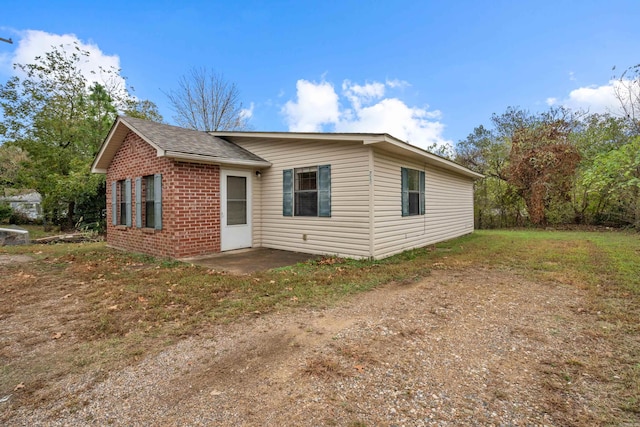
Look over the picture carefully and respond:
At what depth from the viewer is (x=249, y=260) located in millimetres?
6980

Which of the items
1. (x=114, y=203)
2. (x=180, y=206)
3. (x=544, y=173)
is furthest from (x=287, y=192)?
(x=544, y=173)

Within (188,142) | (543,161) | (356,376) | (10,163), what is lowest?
(356,376)

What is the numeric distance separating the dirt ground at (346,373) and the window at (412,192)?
14.9 feet

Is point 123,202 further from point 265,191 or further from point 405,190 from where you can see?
point 405,190

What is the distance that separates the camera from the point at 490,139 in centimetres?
1858

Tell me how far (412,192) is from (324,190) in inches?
108


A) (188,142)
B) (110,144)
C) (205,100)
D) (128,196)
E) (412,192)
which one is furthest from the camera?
(205,100)

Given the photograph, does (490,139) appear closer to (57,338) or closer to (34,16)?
(57,338)

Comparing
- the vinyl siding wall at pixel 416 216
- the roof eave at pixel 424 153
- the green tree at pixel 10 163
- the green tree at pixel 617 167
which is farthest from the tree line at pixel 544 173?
the green tree at pixel 10 163

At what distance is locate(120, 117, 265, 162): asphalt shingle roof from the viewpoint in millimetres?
7117

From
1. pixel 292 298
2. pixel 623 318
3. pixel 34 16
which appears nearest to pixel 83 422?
pixel 292 298

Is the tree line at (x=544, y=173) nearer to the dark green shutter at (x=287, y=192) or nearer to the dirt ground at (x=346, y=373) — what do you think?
the dark green shutter at (x=287, y=192)

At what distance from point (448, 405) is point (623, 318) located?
2988mm

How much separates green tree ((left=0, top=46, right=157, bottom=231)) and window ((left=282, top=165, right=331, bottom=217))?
13682 mm
